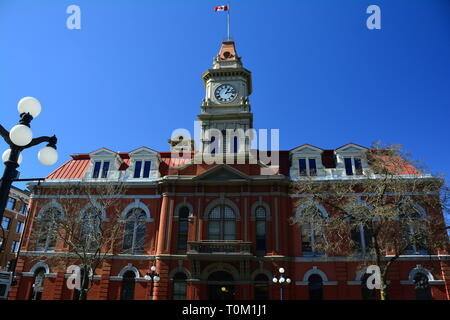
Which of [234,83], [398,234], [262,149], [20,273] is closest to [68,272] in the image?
[20,273]

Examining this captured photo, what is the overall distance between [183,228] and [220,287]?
585 cm

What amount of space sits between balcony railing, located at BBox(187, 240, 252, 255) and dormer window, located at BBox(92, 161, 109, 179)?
38.6ft

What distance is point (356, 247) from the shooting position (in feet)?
89.1

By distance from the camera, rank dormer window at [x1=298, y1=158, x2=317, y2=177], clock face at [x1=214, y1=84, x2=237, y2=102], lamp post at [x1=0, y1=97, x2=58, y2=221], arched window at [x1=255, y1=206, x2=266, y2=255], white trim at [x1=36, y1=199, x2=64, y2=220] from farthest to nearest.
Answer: clock face at [x1=214, y1=84, x2=237, y2=102] → dormer window at [x1=298, y1=158, x2=317, y2=177] → white trim at [x1=36, y1=199, x2=64, y2=220] → arched window at [x1=255, y1=206, x2=266, y2=255] → lamp post at [x1=0, y1=97, x2=58, y2=221]

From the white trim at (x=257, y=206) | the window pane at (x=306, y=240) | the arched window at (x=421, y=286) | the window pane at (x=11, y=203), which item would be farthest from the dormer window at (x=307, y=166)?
the window pane at (x=11, y=203)

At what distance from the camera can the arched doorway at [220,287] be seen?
26.0m

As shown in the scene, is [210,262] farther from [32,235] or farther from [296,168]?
[32,235]

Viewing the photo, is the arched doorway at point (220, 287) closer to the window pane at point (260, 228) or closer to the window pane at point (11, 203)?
the window pane at point (260, 228)

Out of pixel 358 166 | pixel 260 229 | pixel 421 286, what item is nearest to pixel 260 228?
pixel 260 229

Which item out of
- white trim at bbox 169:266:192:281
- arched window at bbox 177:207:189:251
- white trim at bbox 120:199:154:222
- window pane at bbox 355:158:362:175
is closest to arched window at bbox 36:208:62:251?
white trim at bbox 120:199:154:222

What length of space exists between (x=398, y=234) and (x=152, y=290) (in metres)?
19.0

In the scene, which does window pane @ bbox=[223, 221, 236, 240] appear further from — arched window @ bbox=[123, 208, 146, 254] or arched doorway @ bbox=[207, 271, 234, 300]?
arched window @ bbox=[123, 208, 146, 254]

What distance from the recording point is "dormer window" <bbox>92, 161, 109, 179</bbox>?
3186 centimetres
